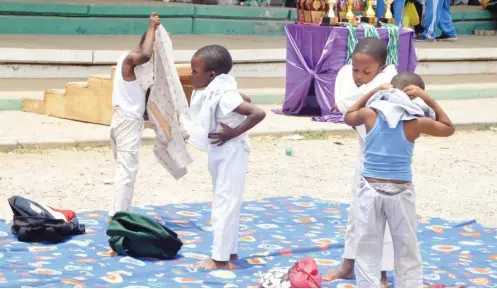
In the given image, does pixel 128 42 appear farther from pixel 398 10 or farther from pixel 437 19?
pixel 437 19

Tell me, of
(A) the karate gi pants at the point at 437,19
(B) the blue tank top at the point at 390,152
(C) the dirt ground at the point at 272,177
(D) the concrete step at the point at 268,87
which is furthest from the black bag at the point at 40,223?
(A) the karate gi pants at the point at 437,19

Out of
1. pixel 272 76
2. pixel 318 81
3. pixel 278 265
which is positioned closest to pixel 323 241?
pixel 278 265

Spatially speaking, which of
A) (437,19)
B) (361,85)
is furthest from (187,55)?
(361,85)

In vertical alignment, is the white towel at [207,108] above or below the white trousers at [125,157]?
above

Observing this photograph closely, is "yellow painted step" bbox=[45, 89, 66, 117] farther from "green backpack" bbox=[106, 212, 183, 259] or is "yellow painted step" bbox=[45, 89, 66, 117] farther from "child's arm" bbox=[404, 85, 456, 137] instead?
"child's arm" bbox=[404, 85, 456, 137]

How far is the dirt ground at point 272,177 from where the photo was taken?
8195 millimetres

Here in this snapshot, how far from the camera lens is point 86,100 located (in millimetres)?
10828

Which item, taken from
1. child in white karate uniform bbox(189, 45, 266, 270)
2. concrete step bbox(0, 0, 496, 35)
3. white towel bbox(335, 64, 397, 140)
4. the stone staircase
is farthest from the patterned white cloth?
concrete step bbox(0, 0, 496, 35)

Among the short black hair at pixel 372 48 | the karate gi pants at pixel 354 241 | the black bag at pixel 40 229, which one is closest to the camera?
the short black hair at pixel 372 48

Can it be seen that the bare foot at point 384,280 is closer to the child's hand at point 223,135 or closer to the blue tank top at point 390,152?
the blue tank top at point 390,152

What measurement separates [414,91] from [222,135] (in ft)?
4.14

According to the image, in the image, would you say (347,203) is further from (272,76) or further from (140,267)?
(272,76)

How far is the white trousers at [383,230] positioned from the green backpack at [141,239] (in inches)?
A: 56.8

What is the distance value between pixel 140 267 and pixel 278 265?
81 cm
